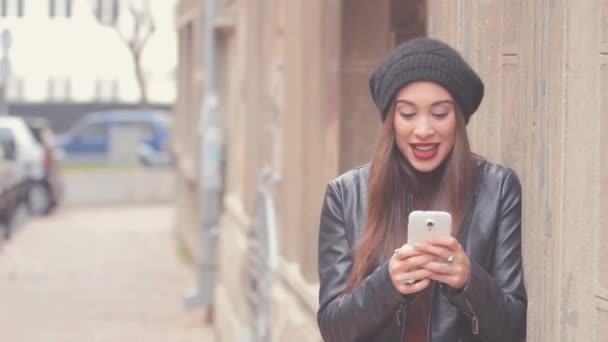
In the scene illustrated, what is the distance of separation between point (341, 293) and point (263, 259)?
572 centimetres

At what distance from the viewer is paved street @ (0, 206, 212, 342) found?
12.4 metres

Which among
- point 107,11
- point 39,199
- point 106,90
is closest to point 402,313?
point 107,11

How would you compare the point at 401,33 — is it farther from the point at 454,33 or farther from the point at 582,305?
the point at 582,305

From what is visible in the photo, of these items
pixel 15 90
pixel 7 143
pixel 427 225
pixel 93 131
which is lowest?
pixel 93 131

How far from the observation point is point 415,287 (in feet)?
10.5

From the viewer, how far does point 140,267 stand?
16.8m

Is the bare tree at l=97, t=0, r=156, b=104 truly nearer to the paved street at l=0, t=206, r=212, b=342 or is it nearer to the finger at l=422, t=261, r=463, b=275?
the paved street at l=0, t=206, r=212, b=342

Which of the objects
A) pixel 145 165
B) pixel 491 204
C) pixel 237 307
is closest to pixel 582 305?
pixel 491 204

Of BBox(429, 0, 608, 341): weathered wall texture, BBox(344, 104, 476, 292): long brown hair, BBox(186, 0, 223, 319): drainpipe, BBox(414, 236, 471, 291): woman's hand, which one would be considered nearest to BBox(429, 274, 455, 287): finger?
BBox(414, 236, 471, 291): woman's hand

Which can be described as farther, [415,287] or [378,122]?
[378,122]

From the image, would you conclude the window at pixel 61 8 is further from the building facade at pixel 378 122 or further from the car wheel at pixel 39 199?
the car wheel at pixel 39 199

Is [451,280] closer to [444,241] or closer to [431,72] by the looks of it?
[444,241]

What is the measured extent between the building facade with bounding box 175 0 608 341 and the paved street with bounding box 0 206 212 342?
2.86 feet

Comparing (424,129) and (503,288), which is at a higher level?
(424,129)
